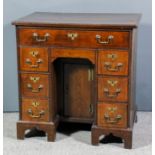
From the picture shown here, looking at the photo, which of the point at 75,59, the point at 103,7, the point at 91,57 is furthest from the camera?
the point at 103,7

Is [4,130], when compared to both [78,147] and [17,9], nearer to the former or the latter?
[78,147]

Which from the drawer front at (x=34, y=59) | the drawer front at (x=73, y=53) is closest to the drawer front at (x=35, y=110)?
the drawer front at (x=34, y=59)

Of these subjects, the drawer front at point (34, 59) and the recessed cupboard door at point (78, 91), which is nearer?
the drawer front at point (34, 59)

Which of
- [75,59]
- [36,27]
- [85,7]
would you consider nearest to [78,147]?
[75,59]

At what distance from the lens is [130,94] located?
8.81 feet

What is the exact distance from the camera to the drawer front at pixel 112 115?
2703 millimetres

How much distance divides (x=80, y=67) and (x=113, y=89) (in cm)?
31

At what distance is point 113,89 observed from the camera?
2688 mm

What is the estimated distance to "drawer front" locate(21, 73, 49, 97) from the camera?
2764 mm

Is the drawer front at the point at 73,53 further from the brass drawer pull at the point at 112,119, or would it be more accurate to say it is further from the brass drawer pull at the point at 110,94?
the brass drawer pull at the point at 112,119

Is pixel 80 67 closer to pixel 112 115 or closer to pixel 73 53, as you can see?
pixel 73 53

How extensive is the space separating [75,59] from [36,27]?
0.35m

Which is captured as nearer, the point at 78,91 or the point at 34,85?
the point at 34,85

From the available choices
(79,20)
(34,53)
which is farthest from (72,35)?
(34,53)
